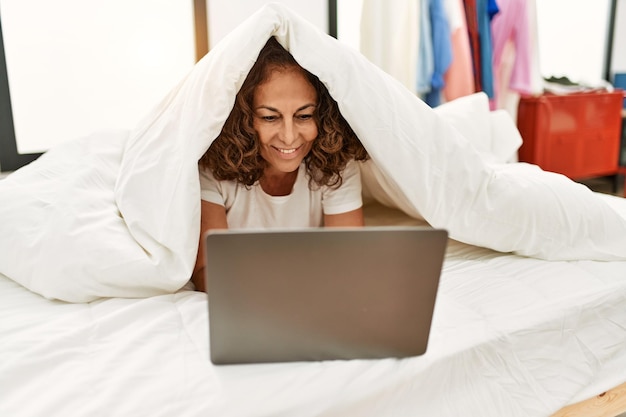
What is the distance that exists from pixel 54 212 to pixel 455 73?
211cm

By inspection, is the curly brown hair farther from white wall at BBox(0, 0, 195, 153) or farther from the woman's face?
white wall at BBox(0, 0, 195, 153)

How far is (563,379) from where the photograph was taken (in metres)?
0.90

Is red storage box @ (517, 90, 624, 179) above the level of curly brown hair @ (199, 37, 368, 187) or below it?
below

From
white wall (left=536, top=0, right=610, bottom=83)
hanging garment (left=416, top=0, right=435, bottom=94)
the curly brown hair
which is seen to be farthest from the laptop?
white wall (left=536, top=0, right=610, bottom=83)

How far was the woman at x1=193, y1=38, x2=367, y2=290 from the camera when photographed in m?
1.07

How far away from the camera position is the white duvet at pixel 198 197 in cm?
92

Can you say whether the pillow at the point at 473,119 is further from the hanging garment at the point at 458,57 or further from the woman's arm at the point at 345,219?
the hanging garment at the point at 458,57

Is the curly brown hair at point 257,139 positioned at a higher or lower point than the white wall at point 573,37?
lower

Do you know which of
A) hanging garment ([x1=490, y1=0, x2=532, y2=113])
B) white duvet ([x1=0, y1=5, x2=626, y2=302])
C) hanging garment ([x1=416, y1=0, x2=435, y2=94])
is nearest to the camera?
white duvet ([x1=0, y1=5, x2=626, y2=302])

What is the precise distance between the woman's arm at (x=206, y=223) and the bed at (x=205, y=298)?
0.32 ft

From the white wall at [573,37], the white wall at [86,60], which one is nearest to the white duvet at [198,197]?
the white wall at [86,60]

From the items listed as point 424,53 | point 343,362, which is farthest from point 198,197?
point 424,53

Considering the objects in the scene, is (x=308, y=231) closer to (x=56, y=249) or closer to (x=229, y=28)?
(x=56, y=249)

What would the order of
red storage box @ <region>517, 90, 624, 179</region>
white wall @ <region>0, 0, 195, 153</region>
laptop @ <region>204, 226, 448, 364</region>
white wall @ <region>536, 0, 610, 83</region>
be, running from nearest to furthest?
laptop @ <region>204, 226, 448, 364</region>, white wall @ <region>0, 0, 195, 153</region>, red storage box @ <region>517, 90, 624, 179</region>, white wall @ <region>536, 0, 610, 83</region>
